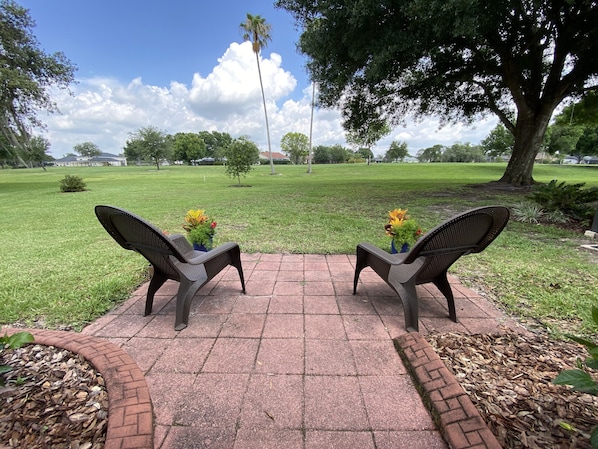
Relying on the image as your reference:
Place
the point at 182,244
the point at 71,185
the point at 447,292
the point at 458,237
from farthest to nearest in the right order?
the point at 71,185 < the point at 182,244 < the point at 447,292 < the point at 458,237

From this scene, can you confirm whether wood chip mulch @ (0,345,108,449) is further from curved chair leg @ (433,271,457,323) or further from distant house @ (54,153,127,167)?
distant house @ (54,153,127,167)

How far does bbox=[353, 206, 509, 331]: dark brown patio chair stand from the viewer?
181 cm

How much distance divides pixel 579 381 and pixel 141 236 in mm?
2403

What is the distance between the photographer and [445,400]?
54.3 inches

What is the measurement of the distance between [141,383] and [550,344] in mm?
2510

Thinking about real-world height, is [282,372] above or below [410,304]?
→ below

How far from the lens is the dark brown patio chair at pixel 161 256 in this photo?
6.28 ft

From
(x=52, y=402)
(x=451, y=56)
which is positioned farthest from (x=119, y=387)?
(x=451, y=56)

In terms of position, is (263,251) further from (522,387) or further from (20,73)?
(20,73)

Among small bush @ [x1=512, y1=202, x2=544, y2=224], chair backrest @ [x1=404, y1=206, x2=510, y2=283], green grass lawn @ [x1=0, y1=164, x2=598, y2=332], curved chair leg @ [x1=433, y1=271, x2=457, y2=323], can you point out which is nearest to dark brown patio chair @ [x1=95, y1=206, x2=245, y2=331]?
green grass lawn @ [x1=0, y1=164, x2=598, y2=332]

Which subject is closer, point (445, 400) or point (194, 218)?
point (445, 400)

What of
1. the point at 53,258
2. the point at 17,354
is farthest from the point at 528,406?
the point at 53,258

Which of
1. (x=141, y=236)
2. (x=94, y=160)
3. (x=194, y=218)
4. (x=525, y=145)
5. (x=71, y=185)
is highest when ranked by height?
(x=525, y=145)

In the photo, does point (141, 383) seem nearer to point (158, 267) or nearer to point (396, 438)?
point (158, 267)
